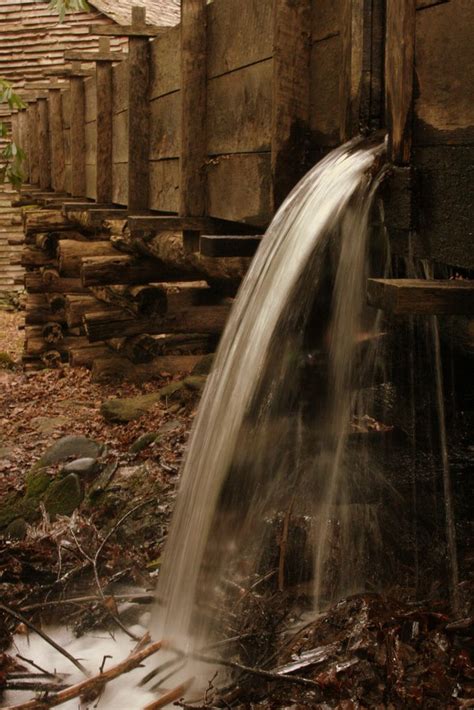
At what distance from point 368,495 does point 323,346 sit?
2.79 ft

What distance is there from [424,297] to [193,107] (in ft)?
11.3

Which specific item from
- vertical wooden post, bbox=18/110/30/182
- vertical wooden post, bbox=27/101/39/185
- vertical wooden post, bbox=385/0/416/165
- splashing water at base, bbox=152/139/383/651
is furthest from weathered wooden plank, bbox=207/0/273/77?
vertical wooden post, bbox=18/110/30/182

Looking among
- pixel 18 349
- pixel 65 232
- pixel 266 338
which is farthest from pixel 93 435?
pixel 18 349

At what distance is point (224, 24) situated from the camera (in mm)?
5270

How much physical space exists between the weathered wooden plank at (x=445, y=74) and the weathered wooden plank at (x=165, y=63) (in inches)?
134

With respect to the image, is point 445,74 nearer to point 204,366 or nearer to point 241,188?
point 241,188

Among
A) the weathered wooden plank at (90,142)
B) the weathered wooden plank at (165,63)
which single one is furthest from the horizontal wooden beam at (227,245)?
the weathered wooden plank at (90,142)

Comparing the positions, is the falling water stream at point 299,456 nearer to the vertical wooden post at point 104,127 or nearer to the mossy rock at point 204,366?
the mossy rock at point 204,366

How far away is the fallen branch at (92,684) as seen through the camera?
11.1ft

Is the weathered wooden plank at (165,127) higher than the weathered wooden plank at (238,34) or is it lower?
lower

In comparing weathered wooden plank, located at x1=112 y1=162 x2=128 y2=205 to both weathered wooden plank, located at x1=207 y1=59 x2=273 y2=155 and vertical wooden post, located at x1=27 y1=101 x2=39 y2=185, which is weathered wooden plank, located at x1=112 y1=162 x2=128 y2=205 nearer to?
weathered wooden plank, located at x1=207 y1=59 x2=273 y2=155

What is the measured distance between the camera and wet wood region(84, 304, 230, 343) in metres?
8.85

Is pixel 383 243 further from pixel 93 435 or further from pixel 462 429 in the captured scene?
pixel 93 435

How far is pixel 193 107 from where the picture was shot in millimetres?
5676
